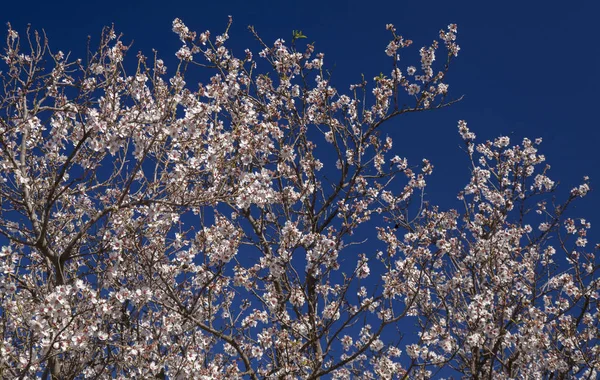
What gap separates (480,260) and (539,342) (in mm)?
1714

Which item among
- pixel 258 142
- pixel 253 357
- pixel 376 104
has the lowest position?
pixel 253 357

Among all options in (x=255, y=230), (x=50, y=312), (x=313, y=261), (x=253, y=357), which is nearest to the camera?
(x=50, y=312)

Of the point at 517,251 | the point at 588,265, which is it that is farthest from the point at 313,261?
the point at 588,265

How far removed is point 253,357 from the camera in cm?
761

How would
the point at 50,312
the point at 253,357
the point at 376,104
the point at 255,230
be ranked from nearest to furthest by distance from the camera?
the point at 50,312, the point at 253,357, the point at 255,230, the point at 376,104

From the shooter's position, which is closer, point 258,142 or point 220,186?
point 220,186

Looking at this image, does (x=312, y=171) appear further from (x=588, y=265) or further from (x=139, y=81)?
(x=588, y=265)

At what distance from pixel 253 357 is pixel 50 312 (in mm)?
3225

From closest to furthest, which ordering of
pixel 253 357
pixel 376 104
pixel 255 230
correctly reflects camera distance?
pixel 253 357 → pixel 255 230 → pixel 376 104

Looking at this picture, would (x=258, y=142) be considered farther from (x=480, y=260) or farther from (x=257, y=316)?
(x=480, y=260)

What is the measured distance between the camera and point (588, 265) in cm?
959

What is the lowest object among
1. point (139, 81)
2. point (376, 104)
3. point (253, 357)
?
point (253, 357)

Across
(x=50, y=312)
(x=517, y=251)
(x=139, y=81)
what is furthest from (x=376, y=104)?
(x=50, y=312)

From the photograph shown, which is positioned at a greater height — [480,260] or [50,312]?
[480,260]
